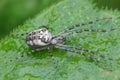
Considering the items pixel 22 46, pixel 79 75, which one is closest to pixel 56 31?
pixel 22 46

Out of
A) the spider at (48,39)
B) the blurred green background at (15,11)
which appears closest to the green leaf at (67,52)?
the spider at (48,39)

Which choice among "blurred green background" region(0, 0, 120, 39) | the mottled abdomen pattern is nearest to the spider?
the mottled abdomen pattern

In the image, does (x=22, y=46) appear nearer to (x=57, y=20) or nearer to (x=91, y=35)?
(x=57, y=20)

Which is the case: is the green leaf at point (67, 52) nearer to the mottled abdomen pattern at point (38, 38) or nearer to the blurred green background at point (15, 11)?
the mottled abdomen pattern at point (38, 38)

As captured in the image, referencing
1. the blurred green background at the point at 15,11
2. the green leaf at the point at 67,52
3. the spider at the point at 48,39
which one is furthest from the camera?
the blurred green background at the point at 15,11

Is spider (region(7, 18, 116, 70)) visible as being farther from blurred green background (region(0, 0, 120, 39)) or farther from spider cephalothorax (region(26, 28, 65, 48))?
blurred green background (region(0, 0, 120, 39))

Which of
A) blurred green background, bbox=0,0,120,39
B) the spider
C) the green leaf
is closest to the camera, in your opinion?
the green leaf
